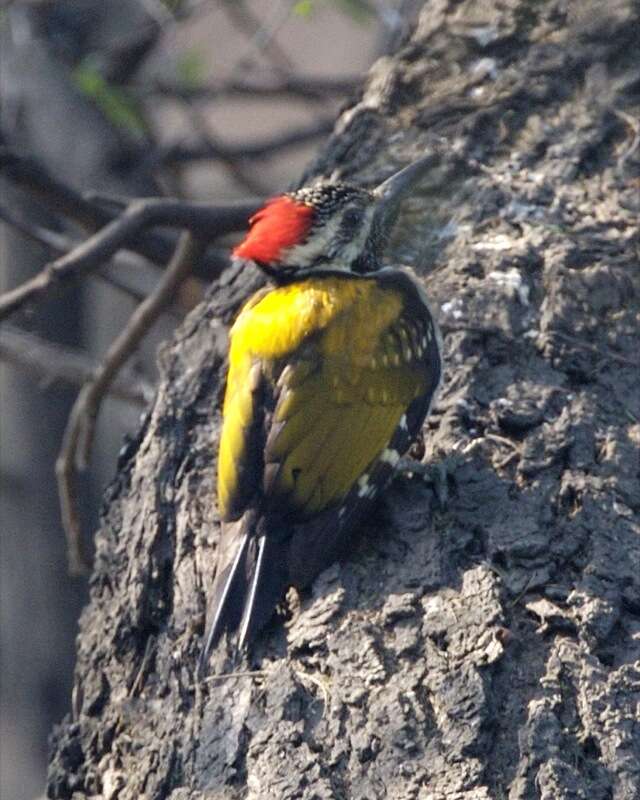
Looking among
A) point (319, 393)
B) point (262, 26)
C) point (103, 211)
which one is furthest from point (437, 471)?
point (262, 26)

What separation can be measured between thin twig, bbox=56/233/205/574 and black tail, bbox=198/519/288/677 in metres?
1.81

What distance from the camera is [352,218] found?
4.79 m

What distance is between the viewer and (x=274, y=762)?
Result: 11.2ft

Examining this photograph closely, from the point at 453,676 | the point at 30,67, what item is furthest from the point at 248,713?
the point at 30,67

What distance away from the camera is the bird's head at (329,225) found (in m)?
4.68

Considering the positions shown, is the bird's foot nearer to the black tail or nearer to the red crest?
the black tail

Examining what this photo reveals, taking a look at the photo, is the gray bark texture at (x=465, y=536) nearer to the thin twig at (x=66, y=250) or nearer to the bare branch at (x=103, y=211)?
the bare branch at (x=103, y=211)

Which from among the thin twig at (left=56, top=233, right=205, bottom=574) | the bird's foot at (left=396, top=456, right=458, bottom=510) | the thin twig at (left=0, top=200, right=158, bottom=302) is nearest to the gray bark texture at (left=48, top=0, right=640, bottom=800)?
the bird's foot at (left=396, top=456, right=458, bottom=510)

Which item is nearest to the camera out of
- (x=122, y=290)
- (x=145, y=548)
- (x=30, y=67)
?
(x=145, y=548)

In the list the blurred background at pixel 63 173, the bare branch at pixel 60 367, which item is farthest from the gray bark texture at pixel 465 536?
the blurred background at pixel 63 173

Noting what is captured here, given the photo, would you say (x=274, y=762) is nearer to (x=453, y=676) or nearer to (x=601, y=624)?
(x=453, y=676)

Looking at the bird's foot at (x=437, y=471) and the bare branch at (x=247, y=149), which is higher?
the bird's foot at (x=437, y=471)

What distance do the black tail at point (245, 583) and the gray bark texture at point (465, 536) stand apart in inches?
2.1

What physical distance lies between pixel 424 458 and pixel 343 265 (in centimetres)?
91
